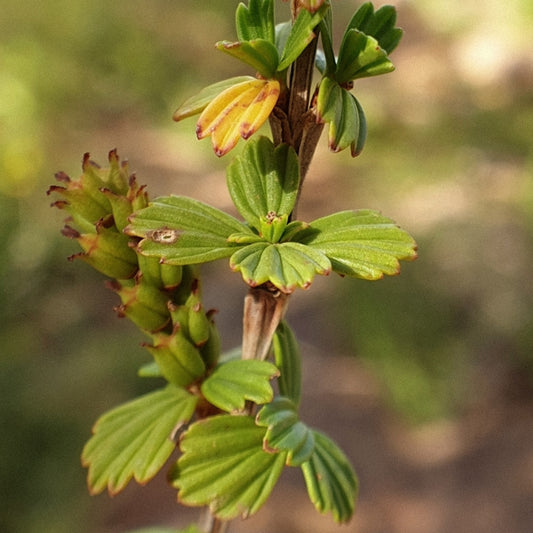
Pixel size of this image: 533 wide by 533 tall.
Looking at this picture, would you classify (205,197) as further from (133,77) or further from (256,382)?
(256,382)

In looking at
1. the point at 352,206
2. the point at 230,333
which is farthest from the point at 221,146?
the point at 352,206

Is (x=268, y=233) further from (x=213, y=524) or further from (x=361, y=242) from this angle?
(x=213, y=524)

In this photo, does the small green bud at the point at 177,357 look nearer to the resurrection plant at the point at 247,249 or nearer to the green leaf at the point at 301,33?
the resurrection plant at the point at 247,249

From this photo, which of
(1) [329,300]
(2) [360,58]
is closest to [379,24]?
(2) [360,58]

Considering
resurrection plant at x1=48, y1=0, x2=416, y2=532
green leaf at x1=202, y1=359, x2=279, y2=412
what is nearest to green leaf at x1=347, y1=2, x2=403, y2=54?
resurrection plant at x1=48, y1=0, x2=416, y2=532

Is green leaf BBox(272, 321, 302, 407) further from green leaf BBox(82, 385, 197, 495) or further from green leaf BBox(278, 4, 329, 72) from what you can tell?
green leaf BBox(278, 4, 329, 72)

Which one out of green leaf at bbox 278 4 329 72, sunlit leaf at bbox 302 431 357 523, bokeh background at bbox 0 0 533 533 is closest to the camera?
green leaf at bbox 278 4 329 72
